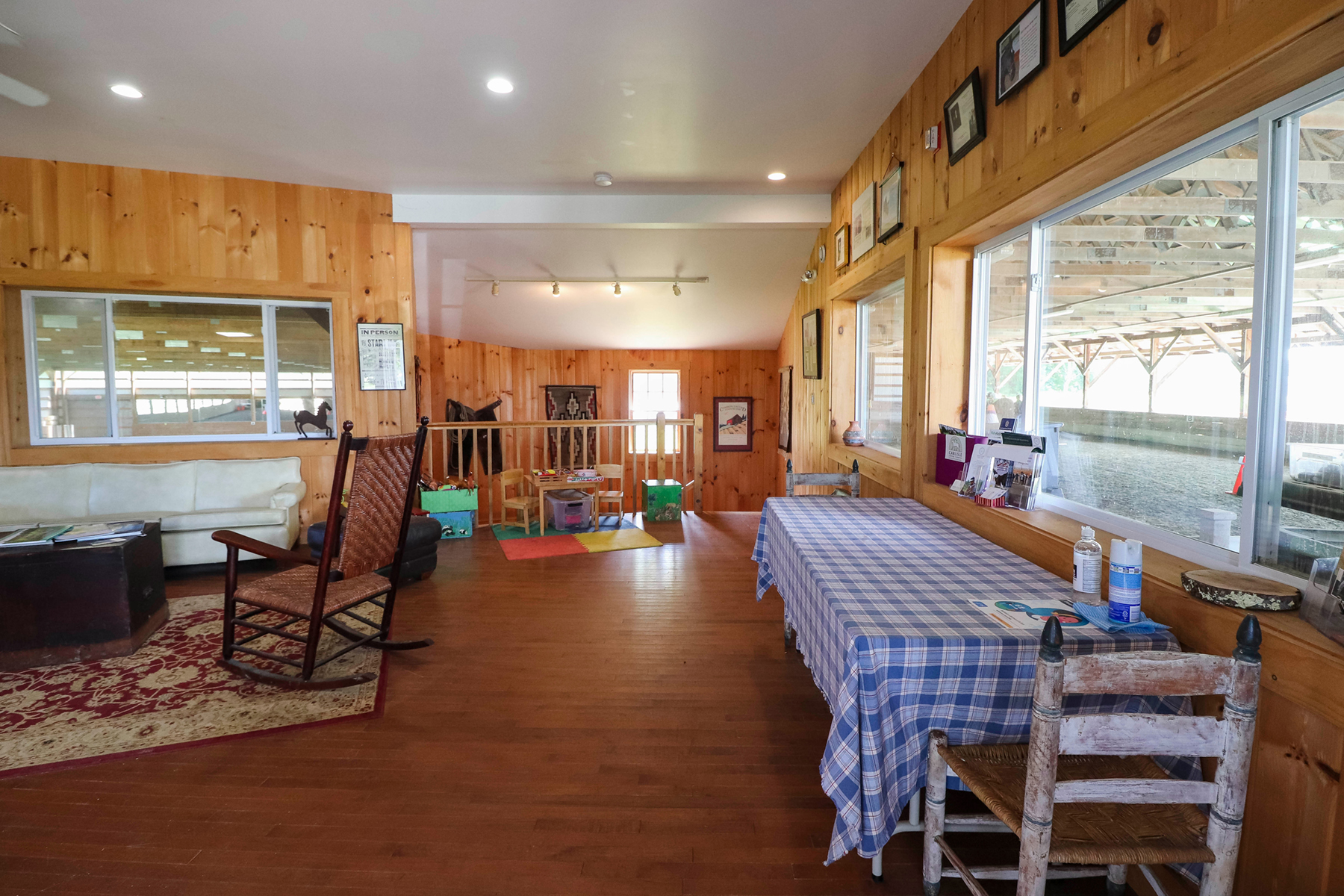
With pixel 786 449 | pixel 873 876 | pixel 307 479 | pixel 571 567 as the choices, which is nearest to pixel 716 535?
pixel 571 567

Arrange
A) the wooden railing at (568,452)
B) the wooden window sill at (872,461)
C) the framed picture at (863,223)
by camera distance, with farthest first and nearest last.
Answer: the wooden railing at (568,452) → the framed picture at (863,223) → the wooden window sill at (872,461)

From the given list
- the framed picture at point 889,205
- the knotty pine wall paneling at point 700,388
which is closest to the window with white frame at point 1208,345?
the framed picture at point 889,205

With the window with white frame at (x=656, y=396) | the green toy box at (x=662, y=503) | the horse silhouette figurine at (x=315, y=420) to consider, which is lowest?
the green toy box at (x=662, y=503)

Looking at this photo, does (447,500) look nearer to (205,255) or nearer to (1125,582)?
(205,255)

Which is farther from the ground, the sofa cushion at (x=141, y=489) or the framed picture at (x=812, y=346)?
the framed picture at (x=812, y=346)

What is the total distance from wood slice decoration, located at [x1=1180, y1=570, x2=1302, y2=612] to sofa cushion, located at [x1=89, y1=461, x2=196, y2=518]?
5526 mm

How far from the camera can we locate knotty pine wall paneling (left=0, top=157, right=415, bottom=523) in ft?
14.3

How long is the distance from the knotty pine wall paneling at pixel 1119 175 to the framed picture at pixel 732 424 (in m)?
5.03

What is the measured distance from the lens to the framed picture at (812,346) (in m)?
5.12

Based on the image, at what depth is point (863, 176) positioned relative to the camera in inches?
159

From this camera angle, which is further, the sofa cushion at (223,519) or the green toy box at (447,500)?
the green toy box at (447,500)

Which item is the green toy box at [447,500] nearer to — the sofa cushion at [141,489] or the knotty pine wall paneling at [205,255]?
the knotty pine wall paneling at [205,255]

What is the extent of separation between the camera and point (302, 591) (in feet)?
9.11

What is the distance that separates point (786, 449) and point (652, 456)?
220 cm
